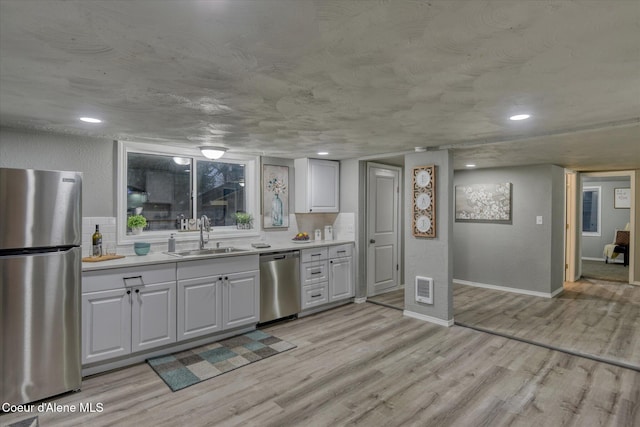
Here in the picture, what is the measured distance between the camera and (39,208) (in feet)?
8.16

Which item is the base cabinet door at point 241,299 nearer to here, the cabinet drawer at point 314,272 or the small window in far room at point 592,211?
the cabinet drawer at point 314,272

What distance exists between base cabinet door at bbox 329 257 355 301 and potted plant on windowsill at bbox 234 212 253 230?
4.06ft

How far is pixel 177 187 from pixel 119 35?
2.93 meters

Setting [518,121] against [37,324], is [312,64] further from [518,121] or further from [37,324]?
[37,324]

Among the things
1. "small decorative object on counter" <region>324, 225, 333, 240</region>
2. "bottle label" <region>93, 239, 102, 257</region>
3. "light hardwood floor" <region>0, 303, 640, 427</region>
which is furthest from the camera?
"small decorative object on counter" <region>324, 225, 333, 240</region>

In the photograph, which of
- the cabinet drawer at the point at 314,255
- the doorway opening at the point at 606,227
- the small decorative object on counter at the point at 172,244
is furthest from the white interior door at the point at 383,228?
the doorway opening at the point at 606,227

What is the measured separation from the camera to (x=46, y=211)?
2516 millimetres

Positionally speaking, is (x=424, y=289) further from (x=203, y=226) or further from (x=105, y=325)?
(x=105, y=325)

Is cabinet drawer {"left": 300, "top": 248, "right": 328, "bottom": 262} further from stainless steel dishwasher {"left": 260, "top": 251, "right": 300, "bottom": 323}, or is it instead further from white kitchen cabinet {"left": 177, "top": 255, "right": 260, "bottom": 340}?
white kitchen cabinet {"left": 177, "top": 255, "right": 260, "bottom": 340}

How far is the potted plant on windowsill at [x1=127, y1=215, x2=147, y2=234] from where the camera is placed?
12.2 feet

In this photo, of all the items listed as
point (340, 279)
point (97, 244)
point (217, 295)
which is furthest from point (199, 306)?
point (340, 279)

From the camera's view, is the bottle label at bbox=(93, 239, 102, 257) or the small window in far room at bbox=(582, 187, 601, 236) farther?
the small window in far room at bbox=(582, 187, 601, 236)

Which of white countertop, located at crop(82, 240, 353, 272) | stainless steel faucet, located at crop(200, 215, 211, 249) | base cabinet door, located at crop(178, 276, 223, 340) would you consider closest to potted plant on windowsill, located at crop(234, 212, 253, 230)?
white countertop, located at crop(82, 240, 353, 272)

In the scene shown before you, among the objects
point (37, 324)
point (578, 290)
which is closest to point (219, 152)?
point (37, 324)
